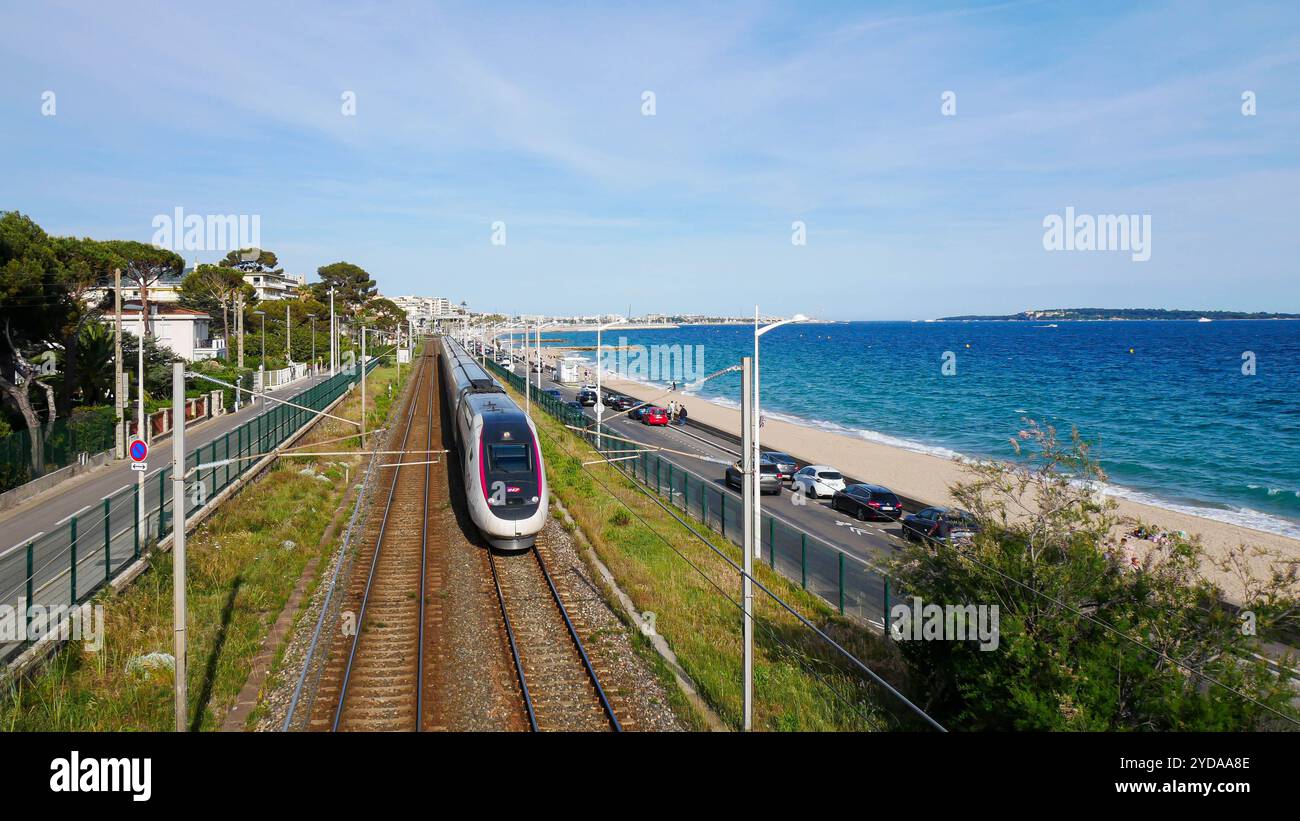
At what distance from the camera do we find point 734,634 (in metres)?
15.6

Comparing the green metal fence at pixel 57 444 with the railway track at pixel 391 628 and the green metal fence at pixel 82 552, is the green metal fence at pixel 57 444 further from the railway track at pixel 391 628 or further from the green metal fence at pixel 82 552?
the railway track at pixel 391 628

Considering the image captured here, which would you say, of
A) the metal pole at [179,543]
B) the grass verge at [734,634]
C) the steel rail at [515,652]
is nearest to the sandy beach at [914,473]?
the grass verge at [734,634]

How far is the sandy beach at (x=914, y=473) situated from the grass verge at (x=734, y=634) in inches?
164

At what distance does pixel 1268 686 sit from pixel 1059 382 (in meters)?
107

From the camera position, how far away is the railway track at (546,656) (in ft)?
40.3

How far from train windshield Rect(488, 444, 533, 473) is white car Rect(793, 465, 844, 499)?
18572mm

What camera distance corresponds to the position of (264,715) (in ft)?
39.9

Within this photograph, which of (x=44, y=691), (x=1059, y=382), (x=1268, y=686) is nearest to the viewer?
(x=1268, y=686)

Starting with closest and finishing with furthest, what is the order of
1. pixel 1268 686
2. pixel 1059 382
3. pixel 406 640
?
pixel 1268 686 < pixel 406 640 < pixel 1059 382

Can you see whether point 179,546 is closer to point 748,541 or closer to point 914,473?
point 748,541

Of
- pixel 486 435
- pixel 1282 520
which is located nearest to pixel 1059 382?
pixel 1282 520
